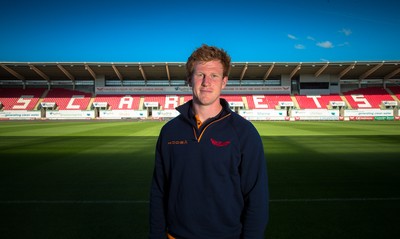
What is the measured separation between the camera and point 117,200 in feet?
14.9

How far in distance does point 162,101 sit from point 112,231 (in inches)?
1636

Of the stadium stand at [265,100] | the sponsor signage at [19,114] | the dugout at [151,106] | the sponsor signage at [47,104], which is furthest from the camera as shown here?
the stadium stand at [265,100]

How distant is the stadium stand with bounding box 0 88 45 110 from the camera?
40.4 m

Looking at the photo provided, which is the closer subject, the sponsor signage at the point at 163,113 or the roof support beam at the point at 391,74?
the sponsor signage at the point at 163,113

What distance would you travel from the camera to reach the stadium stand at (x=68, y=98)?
4156cm

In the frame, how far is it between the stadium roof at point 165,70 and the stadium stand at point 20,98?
2.40 meters

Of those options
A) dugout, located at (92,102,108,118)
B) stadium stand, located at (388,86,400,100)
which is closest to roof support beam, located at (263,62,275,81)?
stadium stand, located at (388,86,400,100)

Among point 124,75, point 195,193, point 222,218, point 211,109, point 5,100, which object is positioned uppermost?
point 124,75

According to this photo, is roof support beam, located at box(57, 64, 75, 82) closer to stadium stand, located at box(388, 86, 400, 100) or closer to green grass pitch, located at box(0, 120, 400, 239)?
green grass pitch, located at box(0, 120, 400, 239)

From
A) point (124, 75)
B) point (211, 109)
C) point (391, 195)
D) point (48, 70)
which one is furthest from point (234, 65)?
point (211, 109)

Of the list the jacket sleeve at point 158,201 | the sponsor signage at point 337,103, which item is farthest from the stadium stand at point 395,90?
the jacket sleeve at point 158,201

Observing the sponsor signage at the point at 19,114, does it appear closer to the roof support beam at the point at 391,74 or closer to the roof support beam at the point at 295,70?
the roof support beam at the point at 295,70

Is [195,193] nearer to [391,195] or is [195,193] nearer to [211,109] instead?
[211,109]

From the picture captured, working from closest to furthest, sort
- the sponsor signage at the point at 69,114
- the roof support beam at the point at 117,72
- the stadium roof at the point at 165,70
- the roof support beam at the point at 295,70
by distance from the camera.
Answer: the sponsor signage at the point at 69,114 → the stadium roof at the point at 165,70 → the roof support beam at the point at 117,72 → the roof support beam at the point at 295,70
